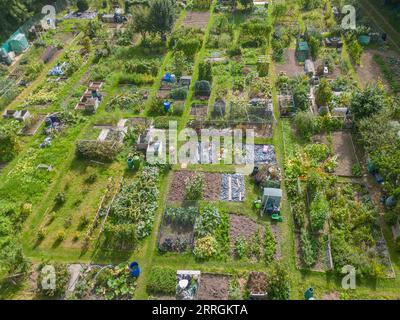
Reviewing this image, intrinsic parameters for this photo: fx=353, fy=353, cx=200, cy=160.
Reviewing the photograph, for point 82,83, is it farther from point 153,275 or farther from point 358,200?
point 358,200

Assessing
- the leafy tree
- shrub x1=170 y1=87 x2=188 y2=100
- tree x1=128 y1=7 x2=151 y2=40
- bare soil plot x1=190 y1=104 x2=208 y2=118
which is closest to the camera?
the leafy tree

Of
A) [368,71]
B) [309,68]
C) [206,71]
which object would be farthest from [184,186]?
[368,71]

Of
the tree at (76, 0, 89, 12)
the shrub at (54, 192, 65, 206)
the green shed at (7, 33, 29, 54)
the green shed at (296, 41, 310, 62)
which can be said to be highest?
the tree at (76, 0, 89, 12)

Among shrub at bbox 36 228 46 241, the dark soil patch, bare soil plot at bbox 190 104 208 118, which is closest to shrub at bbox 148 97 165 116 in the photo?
bare soil plot at bbox 190 104 208 118

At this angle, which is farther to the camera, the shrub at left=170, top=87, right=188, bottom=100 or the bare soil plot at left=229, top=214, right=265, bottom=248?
the shrub at left=170, top=87, right=188, bottom=100

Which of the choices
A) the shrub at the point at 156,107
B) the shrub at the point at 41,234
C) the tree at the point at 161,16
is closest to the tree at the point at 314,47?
the tree at the point at 161,16

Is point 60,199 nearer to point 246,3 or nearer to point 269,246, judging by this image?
point 269,246

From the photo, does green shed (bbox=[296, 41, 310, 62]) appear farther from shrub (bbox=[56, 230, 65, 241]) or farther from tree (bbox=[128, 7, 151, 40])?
shrub (bbox=[56, 230, 65, 241])
